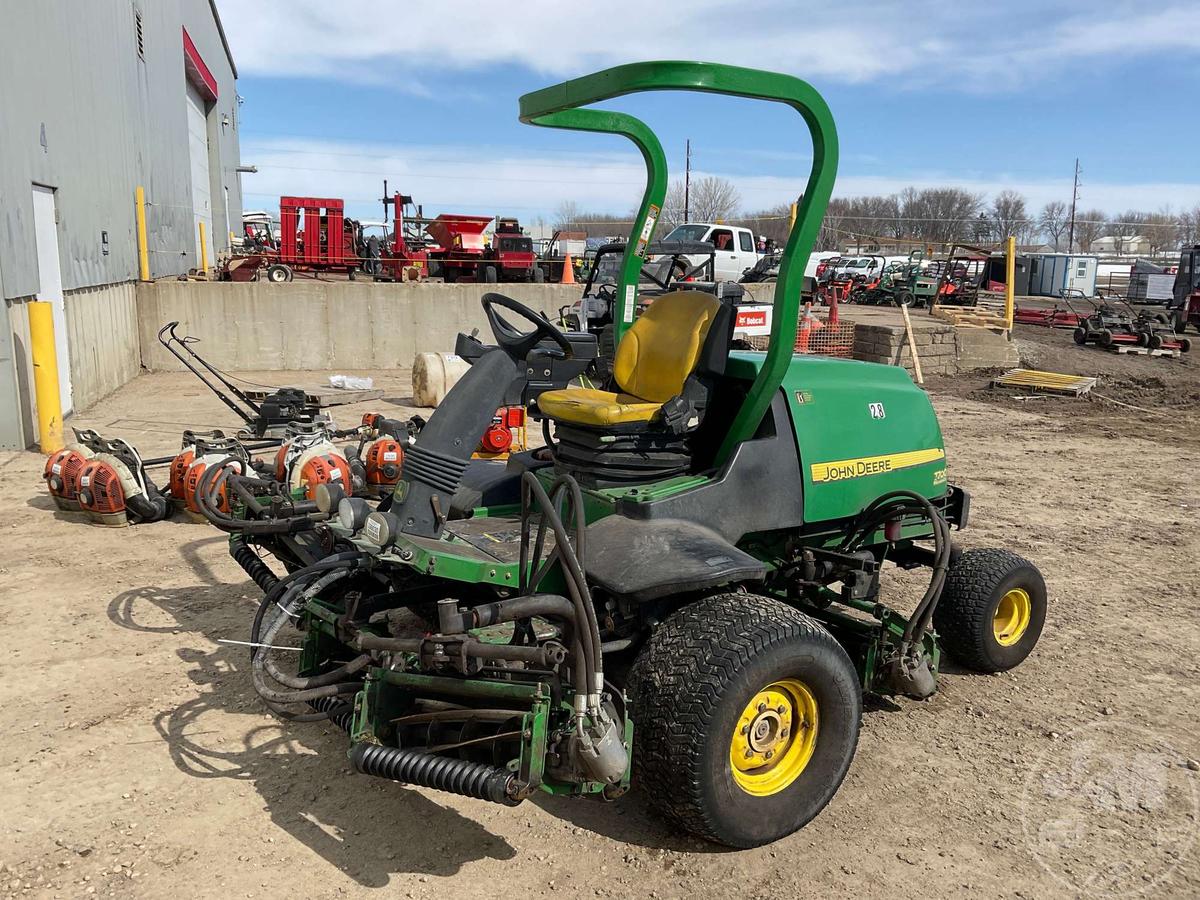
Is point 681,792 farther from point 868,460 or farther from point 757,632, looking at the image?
point 868,460

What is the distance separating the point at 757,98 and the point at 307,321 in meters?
13.2

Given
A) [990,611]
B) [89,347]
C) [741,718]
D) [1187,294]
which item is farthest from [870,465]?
[1187,294]

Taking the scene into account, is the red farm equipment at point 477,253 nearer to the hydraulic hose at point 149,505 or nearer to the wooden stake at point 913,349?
the wooden stake at point 913,349

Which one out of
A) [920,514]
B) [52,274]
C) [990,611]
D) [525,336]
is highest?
[52,274]

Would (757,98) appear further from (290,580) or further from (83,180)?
(83,180)

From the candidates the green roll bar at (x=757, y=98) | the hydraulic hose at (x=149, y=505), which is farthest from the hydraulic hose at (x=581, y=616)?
the hydraulic hose at (x=149, y=505)

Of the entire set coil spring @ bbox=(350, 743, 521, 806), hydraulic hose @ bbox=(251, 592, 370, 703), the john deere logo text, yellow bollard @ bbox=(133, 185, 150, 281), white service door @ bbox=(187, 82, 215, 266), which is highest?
white service door @ bbox=(187, 82, 215, 266)

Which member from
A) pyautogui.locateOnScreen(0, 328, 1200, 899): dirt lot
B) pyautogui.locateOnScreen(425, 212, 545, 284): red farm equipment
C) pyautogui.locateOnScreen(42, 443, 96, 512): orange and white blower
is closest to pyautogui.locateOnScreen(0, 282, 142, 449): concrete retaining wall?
pyautogui.locateOnScreen(42, 443, 96, 512): orange and white blower

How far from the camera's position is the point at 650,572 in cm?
320

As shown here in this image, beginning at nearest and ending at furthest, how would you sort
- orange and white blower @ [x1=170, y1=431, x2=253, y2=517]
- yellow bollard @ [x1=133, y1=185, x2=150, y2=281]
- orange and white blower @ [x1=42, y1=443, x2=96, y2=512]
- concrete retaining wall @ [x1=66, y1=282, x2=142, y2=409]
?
orange and white blower @ [x1=170, y1=431, x2=253, y2=517] < orange and white blower @ [x1=42, y1=443, x2=96, y2=512] < concrete retaining wall @ [x1=66, y1=282, x2=142, y2=409] < yellow bollard @ [x1=133, y1=185, x2=150, y2=281]

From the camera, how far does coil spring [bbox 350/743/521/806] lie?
2740 millimetres

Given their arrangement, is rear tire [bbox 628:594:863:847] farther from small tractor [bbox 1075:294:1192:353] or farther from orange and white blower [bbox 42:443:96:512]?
small tractor [bbox 1075:294:1192:353]

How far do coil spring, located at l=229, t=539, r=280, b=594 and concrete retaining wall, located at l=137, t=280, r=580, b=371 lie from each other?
37.4 feet

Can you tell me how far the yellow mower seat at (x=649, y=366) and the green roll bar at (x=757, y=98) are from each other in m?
0.35
